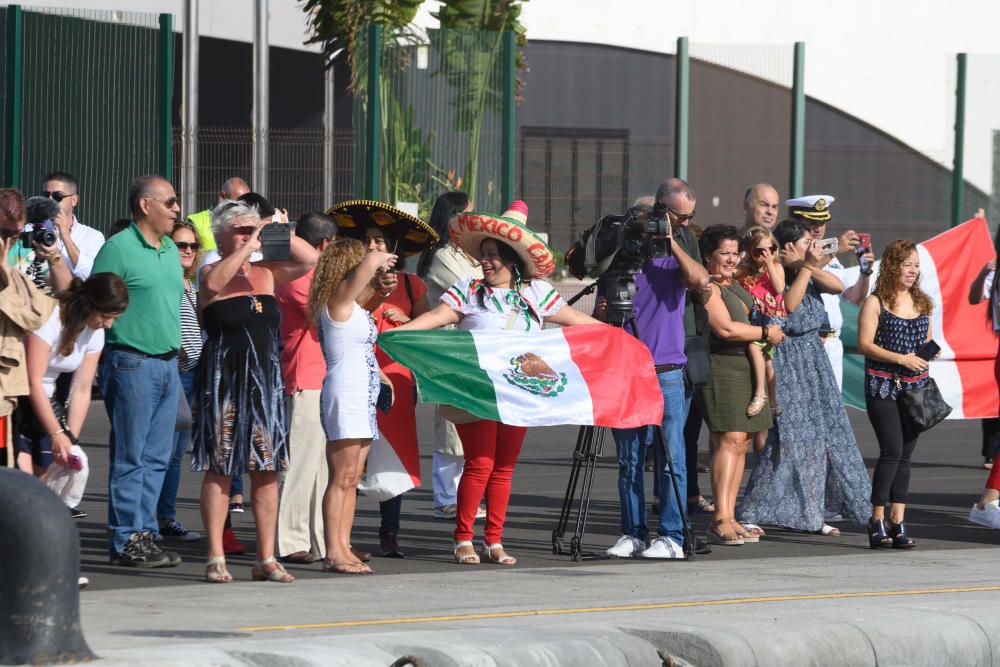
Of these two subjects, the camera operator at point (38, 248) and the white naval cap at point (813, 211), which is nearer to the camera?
the camera operator at point (38, 248)

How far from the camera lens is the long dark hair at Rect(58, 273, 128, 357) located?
28.8 ft

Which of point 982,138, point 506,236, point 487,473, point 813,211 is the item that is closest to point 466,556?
point 487,473

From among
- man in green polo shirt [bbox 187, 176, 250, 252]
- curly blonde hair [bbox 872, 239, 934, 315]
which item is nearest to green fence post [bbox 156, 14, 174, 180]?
man in green polo shirt [bbox 187, 176, 250, 252]

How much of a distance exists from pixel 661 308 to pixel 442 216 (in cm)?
185

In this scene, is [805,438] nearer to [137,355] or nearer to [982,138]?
[137,355]

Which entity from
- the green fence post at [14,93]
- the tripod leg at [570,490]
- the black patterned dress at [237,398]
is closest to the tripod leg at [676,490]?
the tripod leg at [570,490]

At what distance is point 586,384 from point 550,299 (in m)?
0.47

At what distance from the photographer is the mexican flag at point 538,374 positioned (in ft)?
31.6

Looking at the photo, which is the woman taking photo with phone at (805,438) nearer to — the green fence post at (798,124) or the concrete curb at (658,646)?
the concrete curb at (658,646)

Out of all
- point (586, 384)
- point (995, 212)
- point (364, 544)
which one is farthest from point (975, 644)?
point (995, 212)

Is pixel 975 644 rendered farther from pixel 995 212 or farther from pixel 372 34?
pixel 995 212

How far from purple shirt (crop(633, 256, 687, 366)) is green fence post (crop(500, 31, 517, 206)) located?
460 inches

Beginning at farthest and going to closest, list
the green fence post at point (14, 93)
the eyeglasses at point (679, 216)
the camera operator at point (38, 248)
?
1. the green fence post at point (14, 93)
2. the eyeglasses at point (679, 216)
3. the camera operator at point (38, 248)

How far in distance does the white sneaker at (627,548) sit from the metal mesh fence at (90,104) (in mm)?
11966
